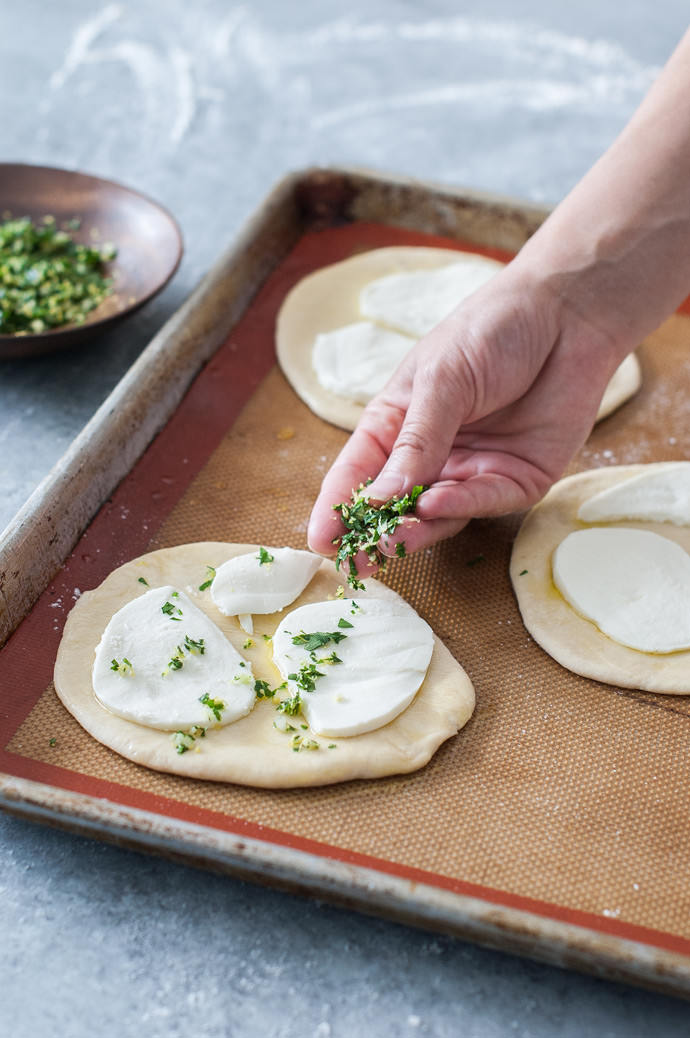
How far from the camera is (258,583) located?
1766mm

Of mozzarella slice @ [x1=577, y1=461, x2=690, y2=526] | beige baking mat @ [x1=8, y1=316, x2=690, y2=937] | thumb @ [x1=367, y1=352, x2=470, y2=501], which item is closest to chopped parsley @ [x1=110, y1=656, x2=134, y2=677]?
beige baking mat @ [x1=8, y1=316, x2=690, y2=937]

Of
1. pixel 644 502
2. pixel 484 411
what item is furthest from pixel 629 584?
pixel 484 411

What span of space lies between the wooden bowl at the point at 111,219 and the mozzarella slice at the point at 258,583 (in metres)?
0.85

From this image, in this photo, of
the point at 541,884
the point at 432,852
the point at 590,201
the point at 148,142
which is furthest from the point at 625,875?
the point at 148,142

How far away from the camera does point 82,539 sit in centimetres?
190

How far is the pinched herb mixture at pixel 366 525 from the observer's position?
173 centimetres

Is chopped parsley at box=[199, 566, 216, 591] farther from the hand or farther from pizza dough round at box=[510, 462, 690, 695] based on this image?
pizza dough round at box=[510, 462, 690, 695]

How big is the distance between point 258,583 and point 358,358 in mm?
792

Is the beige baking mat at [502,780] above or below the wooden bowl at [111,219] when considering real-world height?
below

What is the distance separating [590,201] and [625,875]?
1319 mm

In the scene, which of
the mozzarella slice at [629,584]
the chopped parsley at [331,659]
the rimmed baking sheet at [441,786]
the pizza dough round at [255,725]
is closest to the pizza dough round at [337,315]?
the rimmed baking sheet at [441,786]

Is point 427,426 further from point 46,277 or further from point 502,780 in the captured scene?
point 46,277

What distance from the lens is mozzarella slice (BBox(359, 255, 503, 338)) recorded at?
246cm

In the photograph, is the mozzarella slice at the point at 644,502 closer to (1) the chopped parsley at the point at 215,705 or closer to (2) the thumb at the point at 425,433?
(2) the thumb at the point at 425,433
